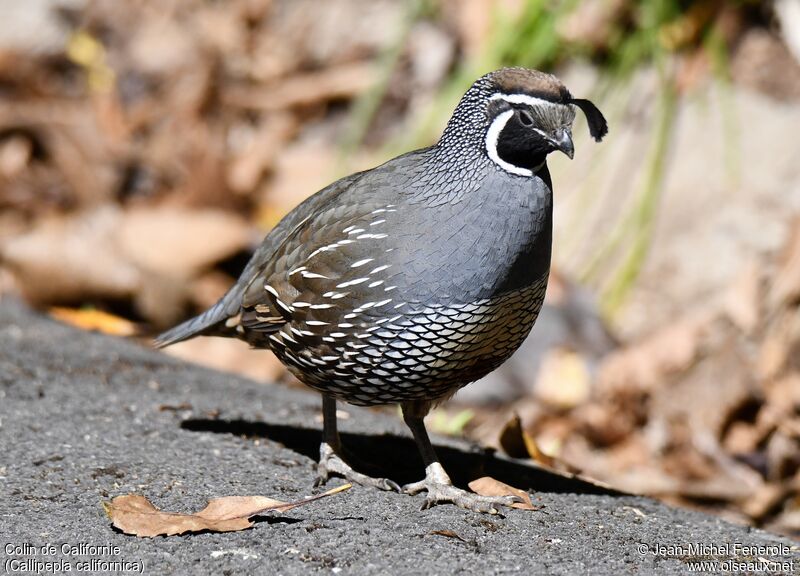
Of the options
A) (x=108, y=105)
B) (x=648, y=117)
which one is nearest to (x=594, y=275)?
(x=648, y=117)

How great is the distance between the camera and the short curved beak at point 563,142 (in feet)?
12.2

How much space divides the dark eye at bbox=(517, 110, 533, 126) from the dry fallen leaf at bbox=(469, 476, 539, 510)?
1.26 m

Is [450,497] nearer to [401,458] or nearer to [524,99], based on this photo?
[401,458]

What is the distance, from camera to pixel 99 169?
363 inches

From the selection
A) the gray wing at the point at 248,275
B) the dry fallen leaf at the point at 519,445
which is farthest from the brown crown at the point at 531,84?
the dry fallen leaf at the point at 519,445

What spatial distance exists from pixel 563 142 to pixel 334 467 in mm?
1409

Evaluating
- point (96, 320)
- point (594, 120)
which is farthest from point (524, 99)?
point (96, 320)

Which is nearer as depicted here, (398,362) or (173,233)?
(398,362)

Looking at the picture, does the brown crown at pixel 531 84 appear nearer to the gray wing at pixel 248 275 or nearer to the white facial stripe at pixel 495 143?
the white facial stripe at pixel 495 143

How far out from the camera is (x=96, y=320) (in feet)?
24.1

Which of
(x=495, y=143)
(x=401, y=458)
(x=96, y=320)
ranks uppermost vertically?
(x=495, y=143)

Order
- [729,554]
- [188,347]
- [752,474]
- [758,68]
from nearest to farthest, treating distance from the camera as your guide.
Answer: [729,554] → [752,474] → [188,347] → [758,68]

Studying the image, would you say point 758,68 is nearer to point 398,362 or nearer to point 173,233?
point 173,233

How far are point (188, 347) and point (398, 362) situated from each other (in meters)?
3.71
